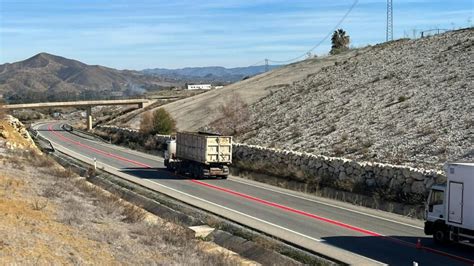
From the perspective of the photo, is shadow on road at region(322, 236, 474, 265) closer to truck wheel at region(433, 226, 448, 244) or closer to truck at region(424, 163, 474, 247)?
truck wheel at region(433, 226, 448, 244)

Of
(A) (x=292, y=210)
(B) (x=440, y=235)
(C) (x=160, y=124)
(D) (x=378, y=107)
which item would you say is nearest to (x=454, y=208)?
(B) (x=440, y=235)

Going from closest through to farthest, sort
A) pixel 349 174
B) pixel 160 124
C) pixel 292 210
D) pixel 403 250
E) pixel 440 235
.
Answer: pixel 403 250, pixel 440 235, pixel 292 210, pixel 349 174, pixel 160 124

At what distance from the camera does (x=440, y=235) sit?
16656 mm

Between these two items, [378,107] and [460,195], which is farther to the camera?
[378,107]

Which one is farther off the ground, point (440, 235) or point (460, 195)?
Result: point (460, 195)

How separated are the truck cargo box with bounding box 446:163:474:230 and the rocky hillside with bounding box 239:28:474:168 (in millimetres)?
10324

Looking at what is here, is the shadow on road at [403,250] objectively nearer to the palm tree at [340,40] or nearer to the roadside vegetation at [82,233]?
the roadside vegetation at [82,233]

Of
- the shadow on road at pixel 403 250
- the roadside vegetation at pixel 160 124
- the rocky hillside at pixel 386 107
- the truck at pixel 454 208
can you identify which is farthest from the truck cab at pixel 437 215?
the roadside vegetation at pixel 160 124

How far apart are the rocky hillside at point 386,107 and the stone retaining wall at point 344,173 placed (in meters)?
2.46

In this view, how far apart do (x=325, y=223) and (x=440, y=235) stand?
460 centimetres

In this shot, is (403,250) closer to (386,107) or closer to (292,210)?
(292,210)

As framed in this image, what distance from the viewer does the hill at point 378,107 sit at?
31.2 metres

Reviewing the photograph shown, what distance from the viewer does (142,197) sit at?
25359 mm

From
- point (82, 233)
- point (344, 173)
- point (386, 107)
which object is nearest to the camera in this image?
point (82, 233)
